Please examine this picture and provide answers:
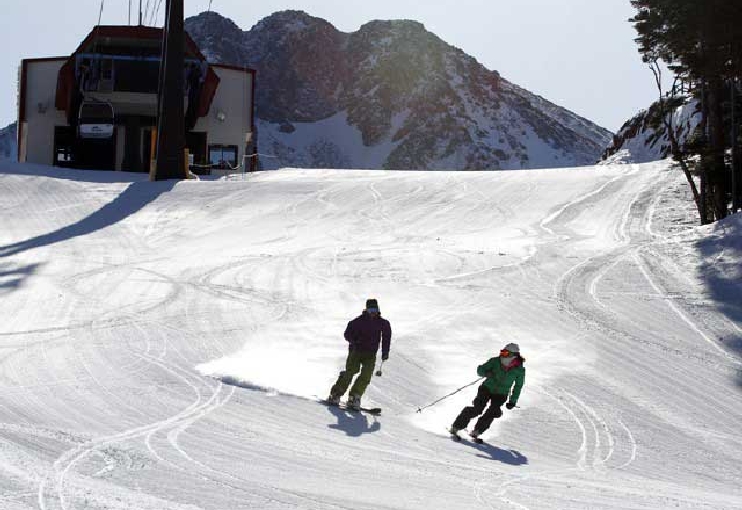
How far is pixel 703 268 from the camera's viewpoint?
73.8 feet

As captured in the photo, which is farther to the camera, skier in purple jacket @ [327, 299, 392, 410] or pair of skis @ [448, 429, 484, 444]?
skier in purple jacket @ [327, 299, 392, 410]

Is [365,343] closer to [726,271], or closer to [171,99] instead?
[726,271]

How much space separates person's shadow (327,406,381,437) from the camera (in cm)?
1125

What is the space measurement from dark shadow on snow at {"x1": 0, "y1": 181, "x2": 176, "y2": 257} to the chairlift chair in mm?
9663

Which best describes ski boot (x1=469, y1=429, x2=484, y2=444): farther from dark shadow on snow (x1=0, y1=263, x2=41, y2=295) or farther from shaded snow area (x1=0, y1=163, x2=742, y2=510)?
dark shadow on snow (x1=0, y1=263, x2=41, y2=295)

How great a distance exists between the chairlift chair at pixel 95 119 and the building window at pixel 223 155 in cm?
734

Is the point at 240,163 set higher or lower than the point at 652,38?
lower

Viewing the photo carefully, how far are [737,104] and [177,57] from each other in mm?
21334

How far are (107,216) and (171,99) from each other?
1090cm

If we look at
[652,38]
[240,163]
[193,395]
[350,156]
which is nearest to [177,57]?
[240,163]

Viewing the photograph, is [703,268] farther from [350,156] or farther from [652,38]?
[350,156]

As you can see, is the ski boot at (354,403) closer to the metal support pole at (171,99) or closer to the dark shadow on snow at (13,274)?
the dark shadow on snow at (13,274)

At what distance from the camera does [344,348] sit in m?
16.1

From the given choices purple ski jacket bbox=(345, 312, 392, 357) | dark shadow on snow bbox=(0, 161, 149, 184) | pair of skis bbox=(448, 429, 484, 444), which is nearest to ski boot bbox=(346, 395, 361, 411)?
purple ski jacket bbox=(345, 312, 392, 357)
